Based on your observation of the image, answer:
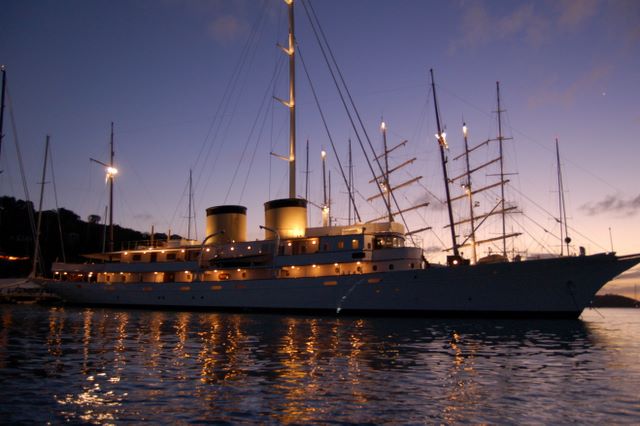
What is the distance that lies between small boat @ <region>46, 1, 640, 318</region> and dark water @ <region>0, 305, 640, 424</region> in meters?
10.4

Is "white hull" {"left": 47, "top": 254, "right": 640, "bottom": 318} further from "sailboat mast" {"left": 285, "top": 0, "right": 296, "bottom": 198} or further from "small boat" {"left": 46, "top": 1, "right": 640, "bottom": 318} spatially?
"sailboat mast" {"left": 285, "top": 0, "right": 296, "bottom": 198}

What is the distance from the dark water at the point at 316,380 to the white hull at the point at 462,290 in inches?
404

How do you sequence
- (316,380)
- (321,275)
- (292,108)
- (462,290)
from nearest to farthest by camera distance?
1. (316,380)
2. (462,290)
3. (321,275)
4. (292,108)

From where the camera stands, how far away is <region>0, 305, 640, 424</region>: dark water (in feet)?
23.0

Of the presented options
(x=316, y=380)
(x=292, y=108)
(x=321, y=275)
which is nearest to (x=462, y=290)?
(x=321, y=275)

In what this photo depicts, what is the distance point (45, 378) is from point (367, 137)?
2484cm

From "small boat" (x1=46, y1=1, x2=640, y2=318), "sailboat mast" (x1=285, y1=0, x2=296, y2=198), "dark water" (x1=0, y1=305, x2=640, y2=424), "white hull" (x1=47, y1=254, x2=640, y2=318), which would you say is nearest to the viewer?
"dark water" (x1=0, y1=305, x2=640, y2=424)

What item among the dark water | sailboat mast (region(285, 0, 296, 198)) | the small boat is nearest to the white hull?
the small boat

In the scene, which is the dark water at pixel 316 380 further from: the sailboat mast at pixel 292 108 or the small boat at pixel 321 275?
the sailboat mast at pixel 292 108

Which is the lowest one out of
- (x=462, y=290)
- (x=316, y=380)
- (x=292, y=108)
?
(x=316, y=380)

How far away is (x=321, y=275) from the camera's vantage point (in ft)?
108

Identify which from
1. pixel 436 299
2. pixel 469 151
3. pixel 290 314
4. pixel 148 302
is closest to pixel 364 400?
A: pixel 436 299

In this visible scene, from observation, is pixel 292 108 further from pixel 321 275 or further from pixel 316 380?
pixel 316 380

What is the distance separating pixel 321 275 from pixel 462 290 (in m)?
9.44
